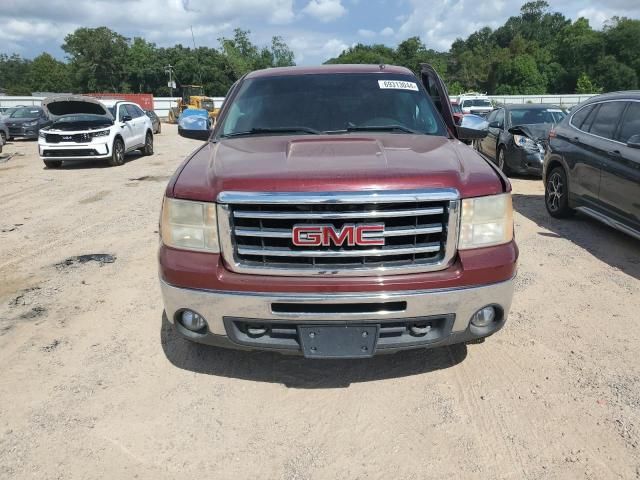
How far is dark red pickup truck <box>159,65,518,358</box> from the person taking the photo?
2658 mm

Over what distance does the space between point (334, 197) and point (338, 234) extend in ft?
0.65

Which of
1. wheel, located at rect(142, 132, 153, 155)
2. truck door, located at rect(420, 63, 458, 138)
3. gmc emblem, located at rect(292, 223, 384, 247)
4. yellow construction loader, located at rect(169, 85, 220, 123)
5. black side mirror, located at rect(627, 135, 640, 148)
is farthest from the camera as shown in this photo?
yellow construction loader, located at rect(169, 85, 220, 123)

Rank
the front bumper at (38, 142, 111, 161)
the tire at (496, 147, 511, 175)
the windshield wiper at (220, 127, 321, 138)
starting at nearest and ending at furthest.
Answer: the windshield wiper at (220, 127, 321, 138)
the tire at (496, 147, 511, 175)
the front bumper at (38, 142, 111, 161)

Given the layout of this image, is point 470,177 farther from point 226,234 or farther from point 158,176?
point 158,176

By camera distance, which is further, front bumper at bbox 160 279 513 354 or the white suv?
the white suv

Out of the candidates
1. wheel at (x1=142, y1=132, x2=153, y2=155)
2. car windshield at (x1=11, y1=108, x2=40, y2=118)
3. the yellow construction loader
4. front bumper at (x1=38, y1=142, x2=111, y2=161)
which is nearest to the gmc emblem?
front bumper at (x1=38, y1=142, x2=111, y2=161)

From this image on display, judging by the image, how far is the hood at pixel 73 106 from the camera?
1371 cm

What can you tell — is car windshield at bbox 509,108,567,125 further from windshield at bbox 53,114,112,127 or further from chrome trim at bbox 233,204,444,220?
windshield at bbox 53,114,112,127

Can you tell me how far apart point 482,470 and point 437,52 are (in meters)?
130

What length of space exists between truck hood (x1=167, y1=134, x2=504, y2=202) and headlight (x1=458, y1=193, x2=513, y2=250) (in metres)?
0.05

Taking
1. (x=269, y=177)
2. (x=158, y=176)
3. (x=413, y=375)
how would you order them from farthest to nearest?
1. (x=158, y=176)
2. (x=413, y=375)
3. (x=269, y=177)

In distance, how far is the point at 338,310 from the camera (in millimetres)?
2723

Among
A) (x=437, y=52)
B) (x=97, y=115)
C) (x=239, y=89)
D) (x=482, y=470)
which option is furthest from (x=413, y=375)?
(x=437, y=52)

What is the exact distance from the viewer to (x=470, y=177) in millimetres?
2861
